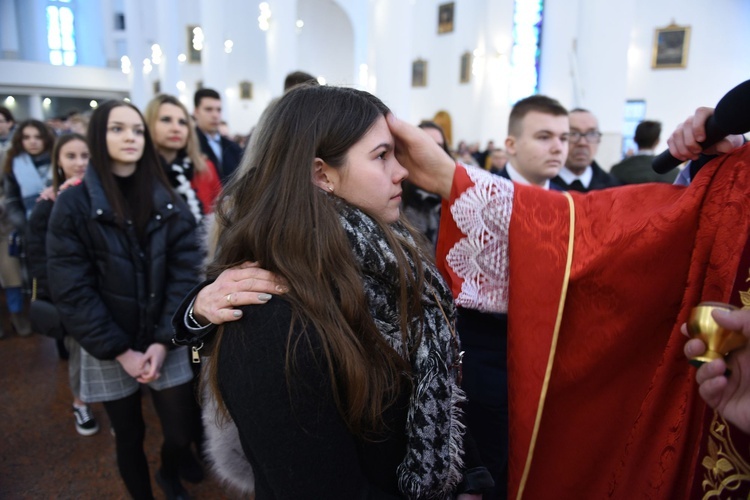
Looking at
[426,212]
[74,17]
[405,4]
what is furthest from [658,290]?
[74,17]

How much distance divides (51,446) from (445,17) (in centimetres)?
1840

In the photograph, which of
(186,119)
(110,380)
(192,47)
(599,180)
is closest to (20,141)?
(186,119)

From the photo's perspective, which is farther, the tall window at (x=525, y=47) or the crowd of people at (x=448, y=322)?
the tall window at (x=525, y=47)

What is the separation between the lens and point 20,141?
14.9 feet

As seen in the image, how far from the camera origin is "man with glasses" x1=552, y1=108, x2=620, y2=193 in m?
3.59

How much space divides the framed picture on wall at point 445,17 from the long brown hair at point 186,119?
16617 mm

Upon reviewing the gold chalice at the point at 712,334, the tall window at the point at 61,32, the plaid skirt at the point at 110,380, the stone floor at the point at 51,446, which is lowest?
the stone floor at the point at 51,446

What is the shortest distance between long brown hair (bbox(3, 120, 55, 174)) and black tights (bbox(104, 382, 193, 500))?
11.3 feet

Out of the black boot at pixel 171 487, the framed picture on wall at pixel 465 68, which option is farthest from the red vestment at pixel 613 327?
the framed picture on wall at pixel 465 68

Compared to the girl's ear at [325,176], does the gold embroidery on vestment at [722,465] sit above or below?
below

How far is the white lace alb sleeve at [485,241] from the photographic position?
4.63 ft

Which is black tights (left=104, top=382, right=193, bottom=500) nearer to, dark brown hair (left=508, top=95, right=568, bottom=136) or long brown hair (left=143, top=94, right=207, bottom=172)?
long brown hair (left=143, top=94, right=207, bottom=172)

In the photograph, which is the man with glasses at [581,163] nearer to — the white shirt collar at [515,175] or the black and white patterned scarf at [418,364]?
the white shirt collar at [515,175]

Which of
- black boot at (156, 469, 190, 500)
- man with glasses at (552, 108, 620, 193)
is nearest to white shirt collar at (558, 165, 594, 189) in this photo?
man with glasses at (552, 108, 620, 193)
